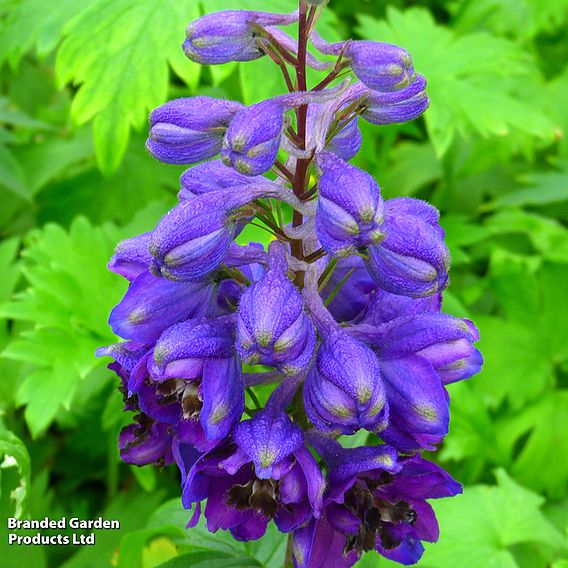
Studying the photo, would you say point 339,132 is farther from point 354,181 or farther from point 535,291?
point 535,291

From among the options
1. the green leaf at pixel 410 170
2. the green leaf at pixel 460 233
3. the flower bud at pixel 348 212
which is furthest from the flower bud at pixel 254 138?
the green leaf at pixel 410 170

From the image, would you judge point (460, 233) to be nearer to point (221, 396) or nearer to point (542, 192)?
point (542, 192)

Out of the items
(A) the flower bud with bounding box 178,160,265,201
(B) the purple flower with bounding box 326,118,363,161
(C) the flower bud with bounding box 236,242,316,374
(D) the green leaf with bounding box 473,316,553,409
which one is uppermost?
(B) the purple flower with bounding box 326,118,363,161

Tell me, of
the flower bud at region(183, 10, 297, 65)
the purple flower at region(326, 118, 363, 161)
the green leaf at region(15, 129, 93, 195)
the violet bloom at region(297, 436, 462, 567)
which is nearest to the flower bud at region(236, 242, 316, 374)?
the violet bloom at region(297, 436, 462, 567)

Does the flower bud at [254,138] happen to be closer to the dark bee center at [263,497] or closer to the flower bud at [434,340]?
the flower bud at [434,340]

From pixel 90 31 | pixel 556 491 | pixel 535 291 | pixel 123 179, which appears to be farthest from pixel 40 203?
pixel 556 491

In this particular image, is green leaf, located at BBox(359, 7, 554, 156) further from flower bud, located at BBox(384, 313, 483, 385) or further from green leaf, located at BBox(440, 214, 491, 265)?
flower bud, located at BBox(384, 313, 483, 385)
